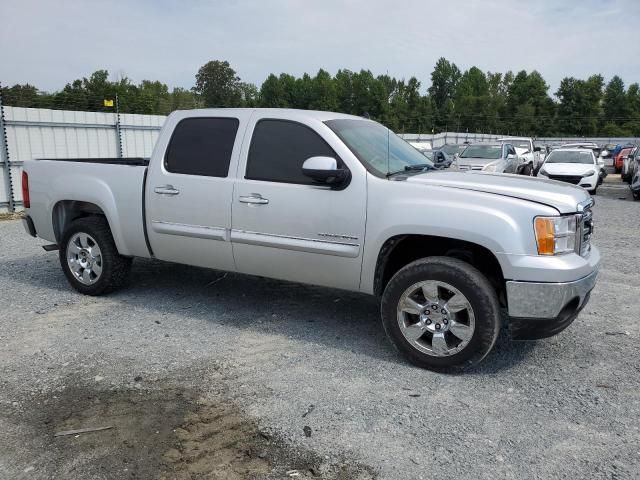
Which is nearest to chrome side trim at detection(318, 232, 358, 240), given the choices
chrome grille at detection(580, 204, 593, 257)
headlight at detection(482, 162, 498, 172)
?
chrome grille at detection(580, 204, 593, 257)

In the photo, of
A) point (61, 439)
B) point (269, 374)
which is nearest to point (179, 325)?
point (269, 374)

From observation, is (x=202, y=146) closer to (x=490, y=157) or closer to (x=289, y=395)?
(x=289, y=395)

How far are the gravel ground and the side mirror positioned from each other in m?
1.37

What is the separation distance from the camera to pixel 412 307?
3988 mm

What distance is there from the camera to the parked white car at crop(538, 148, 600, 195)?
56.9 feet

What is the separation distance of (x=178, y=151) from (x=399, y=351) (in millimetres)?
2712

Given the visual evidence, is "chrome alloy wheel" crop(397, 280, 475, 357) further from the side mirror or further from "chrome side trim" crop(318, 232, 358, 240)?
the side mirror

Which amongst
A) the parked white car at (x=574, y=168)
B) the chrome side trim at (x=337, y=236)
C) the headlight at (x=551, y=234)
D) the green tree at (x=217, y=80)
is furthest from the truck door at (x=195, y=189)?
the green tree at (x=217, y=80)

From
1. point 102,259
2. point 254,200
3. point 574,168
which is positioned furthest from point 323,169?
point 574,168

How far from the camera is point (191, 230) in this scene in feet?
16.2

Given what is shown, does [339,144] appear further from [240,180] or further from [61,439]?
[61,439]

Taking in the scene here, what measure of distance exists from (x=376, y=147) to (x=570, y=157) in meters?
16.4

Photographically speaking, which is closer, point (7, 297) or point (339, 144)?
point (339, 144)

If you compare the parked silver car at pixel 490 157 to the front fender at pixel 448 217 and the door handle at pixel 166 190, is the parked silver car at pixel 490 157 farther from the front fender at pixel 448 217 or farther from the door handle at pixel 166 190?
the front fender at pixel 448 217
